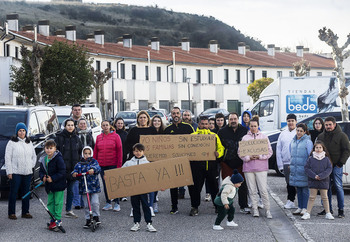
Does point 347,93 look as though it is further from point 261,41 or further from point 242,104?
point 261,41

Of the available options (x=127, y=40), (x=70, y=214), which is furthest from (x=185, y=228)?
(x=127, y=40)

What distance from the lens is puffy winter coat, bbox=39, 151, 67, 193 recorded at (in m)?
10.3

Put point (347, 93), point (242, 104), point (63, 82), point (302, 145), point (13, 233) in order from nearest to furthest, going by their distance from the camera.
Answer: point (13, 233) < point (302, 145) < point (347, 93) < point (63, 82) < point (242, 104)

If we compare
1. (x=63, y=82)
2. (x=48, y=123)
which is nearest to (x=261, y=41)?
(x=63, y=82)

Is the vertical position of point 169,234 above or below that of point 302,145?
below

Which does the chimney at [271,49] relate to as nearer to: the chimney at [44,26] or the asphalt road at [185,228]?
the chimney at [44,26]

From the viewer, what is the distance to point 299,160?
1164 cm

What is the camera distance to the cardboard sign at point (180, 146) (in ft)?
38.7

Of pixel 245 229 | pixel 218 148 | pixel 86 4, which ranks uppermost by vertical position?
pixel 86 4

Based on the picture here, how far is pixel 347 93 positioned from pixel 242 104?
56.8m

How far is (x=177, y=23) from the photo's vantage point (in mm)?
177500

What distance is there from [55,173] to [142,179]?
1.40 meters

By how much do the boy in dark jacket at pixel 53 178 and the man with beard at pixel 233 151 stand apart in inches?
125

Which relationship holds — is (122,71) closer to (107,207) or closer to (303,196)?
(107,207)
